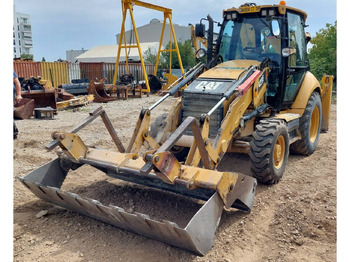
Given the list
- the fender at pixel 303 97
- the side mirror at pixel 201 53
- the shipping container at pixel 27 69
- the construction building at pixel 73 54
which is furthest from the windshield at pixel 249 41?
the construction building at pixel 73 54

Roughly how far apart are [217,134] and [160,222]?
1.60m

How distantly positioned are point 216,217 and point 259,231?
0.67 metres

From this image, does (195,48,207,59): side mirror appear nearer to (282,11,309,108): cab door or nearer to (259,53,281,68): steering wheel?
(259,53,281,68): steering wheel

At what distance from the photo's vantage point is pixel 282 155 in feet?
16.5

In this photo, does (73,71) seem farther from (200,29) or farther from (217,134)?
(217,134)

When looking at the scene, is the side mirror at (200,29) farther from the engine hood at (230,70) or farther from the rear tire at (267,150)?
the rear tire at (267,150)

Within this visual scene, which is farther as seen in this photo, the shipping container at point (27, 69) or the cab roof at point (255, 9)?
the shipping container at point (27, 69)

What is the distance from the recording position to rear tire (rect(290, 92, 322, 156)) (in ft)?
19.5

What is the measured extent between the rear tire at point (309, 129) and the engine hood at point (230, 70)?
1.42m

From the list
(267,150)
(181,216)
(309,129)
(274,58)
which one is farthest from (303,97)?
(181,216)

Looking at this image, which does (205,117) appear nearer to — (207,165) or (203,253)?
(207,165)

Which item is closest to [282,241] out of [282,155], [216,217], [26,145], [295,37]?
[216,217]

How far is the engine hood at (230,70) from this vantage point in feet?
16.3

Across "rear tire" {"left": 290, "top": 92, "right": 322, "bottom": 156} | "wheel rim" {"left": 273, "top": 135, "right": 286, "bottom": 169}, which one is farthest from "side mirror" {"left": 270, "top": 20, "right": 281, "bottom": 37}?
"wheel rim" {"left": 273, "top": 135, "right": 286, "bottom": 169}
